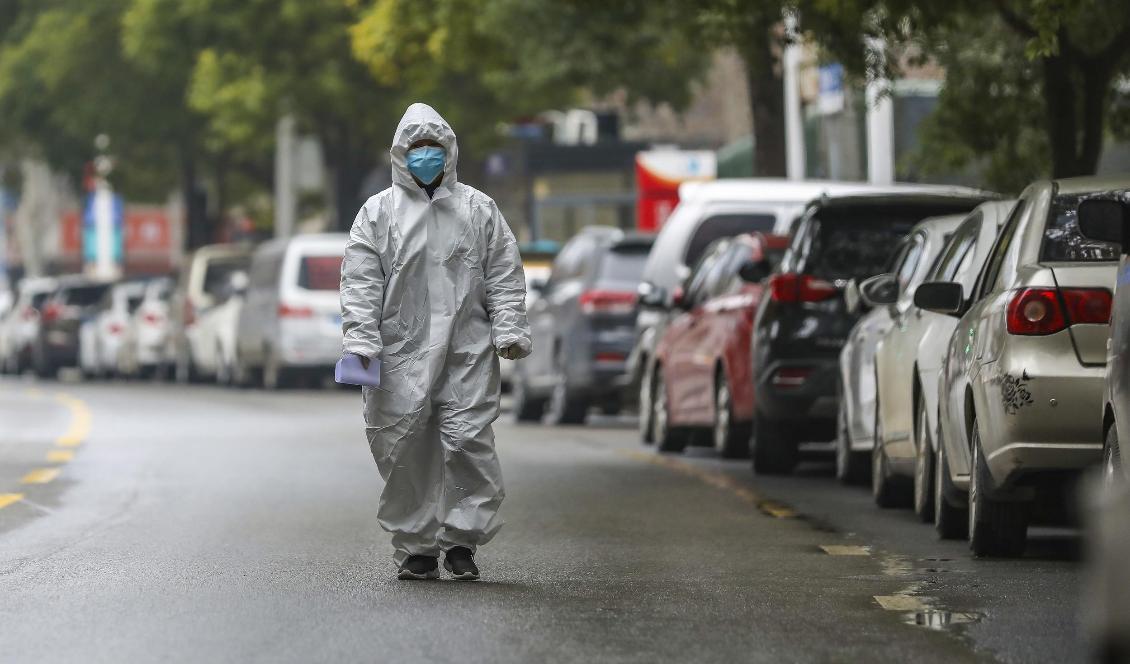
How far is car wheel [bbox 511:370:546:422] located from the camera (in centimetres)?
2442

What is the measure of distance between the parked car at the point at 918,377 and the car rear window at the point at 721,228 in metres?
6.04

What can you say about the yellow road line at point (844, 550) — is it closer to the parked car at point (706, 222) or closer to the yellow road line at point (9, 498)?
the yellow road line at point (9, 498)

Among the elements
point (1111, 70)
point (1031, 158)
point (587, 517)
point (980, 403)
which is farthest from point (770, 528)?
point (1031, 158)

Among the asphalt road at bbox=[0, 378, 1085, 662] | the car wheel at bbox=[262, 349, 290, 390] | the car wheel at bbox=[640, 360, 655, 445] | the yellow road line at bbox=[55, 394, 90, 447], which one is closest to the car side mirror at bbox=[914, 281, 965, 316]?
the asphalt road at bbox=[0, 378, 1085, 662]

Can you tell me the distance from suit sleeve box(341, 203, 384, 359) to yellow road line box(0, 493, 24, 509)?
4408mm

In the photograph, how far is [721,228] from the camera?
2016cm

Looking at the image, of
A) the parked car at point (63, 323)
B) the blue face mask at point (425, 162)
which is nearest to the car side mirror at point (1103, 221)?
the blue face mask at point (425, 162)

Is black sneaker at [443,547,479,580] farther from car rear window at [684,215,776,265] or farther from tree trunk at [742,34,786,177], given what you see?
tree trunk at [742,34,786,177]

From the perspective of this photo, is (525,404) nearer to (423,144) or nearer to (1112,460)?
(423,144)

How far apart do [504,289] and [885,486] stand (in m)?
4.00

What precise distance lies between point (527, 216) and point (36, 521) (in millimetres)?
34155

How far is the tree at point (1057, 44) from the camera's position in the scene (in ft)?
58.0

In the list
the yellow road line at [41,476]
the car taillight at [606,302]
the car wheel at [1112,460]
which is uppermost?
the car taillight at [606,302]

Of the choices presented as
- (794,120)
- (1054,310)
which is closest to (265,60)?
(794,120)
